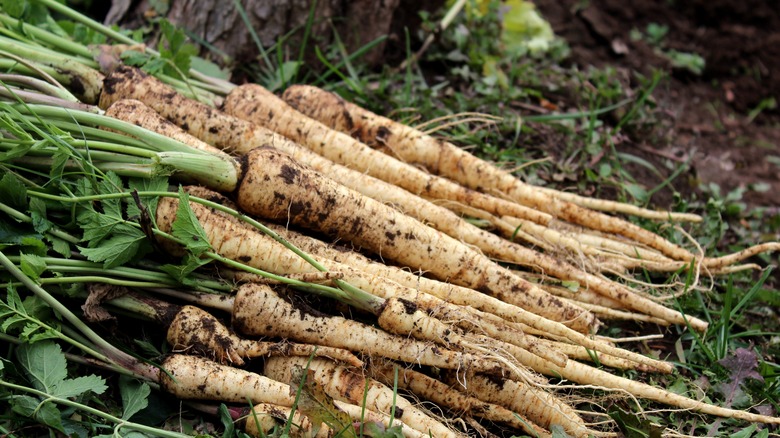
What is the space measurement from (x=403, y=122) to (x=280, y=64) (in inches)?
28.3

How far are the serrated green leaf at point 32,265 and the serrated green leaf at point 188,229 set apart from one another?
0.44m

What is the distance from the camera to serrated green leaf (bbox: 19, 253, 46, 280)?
7.42ft

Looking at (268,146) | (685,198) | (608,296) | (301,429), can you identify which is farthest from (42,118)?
(685,198)

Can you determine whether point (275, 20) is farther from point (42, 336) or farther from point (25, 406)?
point (25, 406)

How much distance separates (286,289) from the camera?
8.37 ft

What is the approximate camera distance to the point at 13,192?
2400 mm

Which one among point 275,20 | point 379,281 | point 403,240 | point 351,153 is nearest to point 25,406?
point 379,281

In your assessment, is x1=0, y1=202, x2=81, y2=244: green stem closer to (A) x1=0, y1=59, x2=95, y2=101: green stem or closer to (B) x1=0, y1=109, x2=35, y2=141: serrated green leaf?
(B) x1=0, y1=109, x2=35, y2=141: serrated green leaf

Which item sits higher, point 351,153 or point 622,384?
point 351,153

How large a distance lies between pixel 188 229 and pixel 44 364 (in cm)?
64

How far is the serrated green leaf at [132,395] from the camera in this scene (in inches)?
88.6

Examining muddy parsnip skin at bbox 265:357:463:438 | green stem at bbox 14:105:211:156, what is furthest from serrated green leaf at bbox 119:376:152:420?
green stem at bbox 14:105:211:156

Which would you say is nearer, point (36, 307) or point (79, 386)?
point (79, 386)

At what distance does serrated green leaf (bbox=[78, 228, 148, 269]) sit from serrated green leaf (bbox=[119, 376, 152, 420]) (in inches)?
16.2
